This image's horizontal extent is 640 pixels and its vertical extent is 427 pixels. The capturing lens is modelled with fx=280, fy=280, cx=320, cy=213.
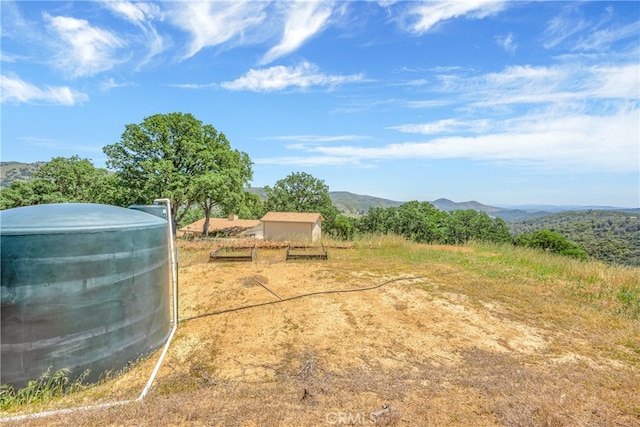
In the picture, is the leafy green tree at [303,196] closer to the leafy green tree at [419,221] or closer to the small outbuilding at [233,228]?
the small outbuilding at [233,228]

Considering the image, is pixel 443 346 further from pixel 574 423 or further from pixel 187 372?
pixel 187 372

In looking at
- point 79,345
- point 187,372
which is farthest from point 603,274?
point 79,345

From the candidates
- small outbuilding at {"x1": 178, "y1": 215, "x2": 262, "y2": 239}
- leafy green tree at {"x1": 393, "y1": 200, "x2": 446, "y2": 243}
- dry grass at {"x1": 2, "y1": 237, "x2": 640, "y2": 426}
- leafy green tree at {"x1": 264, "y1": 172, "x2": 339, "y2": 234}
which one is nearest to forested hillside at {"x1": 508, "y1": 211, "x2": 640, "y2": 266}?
leafy green tree at {"x1": 393, "y1": 200, "x2": 446, "y2": 243}

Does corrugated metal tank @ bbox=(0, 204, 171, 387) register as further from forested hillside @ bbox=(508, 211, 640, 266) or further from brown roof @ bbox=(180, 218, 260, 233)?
forested hillside @ bbox=(508, 211, 640, 266)

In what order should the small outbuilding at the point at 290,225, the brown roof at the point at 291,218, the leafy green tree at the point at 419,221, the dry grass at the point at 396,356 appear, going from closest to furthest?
the dry grass at the point at 396,356 < the small outbuilding at the point at 290,225 < the brown roof at the point at 291,218 < the leafy green tree at the point at 419,221

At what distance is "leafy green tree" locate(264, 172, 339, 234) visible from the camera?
35406 mm

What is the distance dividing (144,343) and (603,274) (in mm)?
11034

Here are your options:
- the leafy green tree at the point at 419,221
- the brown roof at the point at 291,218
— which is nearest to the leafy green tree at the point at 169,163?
the brown roof at the point at 291,218

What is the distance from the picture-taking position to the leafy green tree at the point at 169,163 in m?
18.8

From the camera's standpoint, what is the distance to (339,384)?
3189 mm

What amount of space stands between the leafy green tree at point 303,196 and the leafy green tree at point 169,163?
1422 centimetres

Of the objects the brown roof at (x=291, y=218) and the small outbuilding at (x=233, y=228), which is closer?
the brown roof at (x=291, y=218)

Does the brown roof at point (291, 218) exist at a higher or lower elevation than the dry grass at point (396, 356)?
higher

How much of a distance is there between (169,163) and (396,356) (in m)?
19.6
